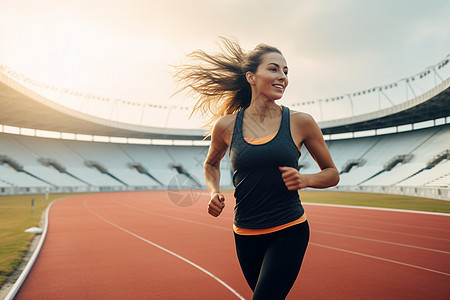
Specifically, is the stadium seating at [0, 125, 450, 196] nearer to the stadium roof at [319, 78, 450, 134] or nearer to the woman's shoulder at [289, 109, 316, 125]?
the stadium roof at [319, 78, 450, 134]

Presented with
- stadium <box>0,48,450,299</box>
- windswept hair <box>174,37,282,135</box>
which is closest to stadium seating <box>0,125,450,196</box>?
stadium <box>0,48,450,299</box>

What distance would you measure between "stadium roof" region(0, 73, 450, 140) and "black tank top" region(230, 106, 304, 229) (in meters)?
27.2

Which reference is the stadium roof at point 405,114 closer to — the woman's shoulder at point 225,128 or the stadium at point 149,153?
the stadium at point 149,153

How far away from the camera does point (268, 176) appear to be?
2.14 m

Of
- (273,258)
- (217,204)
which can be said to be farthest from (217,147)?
(273,258)

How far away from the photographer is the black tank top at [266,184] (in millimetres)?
2137

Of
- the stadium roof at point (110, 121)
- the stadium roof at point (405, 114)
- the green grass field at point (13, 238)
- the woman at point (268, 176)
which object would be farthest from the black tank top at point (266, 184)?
the stadium roof at point (405, 114)

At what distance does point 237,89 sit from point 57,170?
1631 inches

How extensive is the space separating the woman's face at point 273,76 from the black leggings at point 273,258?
35.8 inches

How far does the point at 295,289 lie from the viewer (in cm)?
554

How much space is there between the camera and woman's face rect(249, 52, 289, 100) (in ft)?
7.94

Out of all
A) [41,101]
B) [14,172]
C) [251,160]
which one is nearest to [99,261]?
[251,160]

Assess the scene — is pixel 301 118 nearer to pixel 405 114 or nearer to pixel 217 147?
pixel 217 147

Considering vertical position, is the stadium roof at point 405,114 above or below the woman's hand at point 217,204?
above
